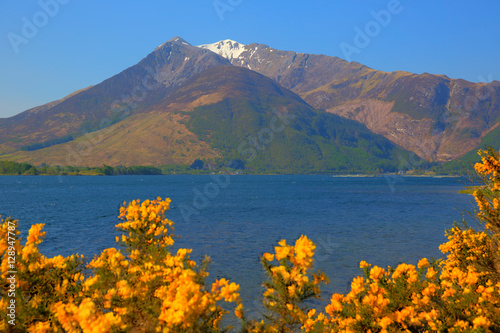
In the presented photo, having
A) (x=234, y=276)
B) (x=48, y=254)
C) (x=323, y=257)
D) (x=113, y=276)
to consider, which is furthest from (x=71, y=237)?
(x=113, y=276)

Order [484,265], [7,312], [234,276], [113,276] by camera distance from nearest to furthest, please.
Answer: [7,312]
[113,276]
[484,265]
[234,276]

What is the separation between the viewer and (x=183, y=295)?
534 cm

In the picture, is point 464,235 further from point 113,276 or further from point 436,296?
point 113,276

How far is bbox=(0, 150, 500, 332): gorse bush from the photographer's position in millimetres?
5654

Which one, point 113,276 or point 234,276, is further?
point 234,276

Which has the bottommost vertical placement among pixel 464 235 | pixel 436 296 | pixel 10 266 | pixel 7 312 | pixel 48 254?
pixel 48 254

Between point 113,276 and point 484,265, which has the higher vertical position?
point 484,265

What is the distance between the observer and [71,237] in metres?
49.5

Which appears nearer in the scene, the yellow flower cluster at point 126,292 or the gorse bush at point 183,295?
the yellow flower cluster at point 126,292

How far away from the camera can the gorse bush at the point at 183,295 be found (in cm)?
565

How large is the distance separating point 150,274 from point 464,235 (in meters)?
13.1

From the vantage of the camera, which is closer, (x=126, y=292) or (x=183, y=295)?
(x=183, y=295)

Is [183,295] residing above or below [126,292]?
above

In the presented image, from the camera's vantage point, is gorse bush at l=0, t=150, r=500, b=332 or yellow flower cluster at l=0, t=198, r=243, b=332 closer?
yellow flower cluster at l=0, t=198, r=243, b=332
